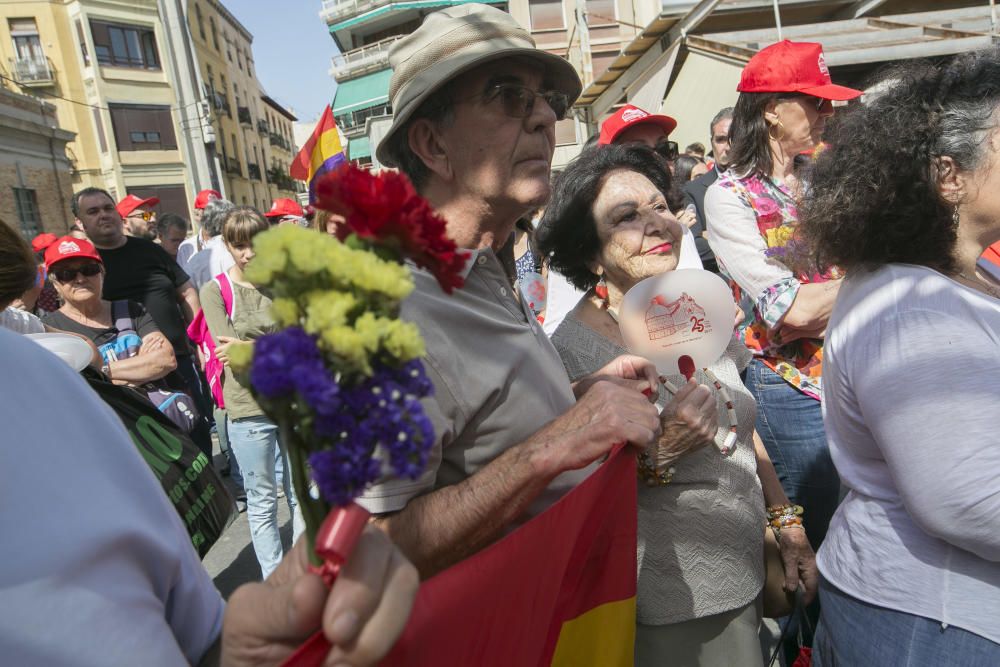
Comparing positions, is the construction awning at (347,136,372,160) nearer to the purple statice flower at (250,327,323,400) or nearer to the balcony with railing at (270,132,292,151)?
the balcony with railing at (270,132,292,151)

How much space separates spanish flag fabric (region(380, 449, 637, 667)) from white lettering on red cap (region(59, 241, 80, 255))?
3.54 meters

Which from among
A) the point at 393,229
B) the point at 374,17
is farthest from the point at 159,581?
the point at 374,17

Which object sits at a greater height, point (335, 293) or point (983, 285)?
point (335, 293)

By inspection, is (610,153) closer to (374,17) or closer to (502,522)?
(502,522)

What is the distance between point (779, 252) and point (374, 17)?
4079cm

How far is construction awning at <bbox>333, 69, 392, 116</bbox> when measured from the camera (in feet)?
121

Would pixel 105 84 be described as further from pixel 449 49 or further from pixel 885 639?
pixel 885 639

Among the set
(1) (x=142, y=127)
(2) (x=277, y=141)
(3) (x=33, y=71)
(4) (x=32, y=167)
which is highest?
(3) (x=33, y=71)

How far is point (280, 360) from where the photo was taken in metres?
0.56

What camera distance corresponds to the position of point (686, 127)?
38.4 feet

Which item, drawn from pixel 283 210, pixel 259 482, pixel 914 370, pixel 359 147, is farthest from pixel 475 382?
pixel 359 147

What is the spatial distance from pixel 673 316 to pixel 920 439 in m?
0.61

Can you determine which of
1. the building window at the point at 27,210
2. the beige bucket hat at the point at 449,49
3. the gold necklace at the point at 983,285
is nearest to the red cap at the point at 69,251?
the beige bucket hat at the point at 449,49

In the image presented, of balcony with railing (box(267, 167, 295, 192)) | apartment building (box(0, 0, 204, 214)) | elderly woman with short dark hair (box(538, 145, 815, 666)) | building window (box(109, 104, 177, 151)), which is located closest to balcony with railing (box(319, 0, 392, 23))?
apartment building (box(0, 0, 204, 214))
